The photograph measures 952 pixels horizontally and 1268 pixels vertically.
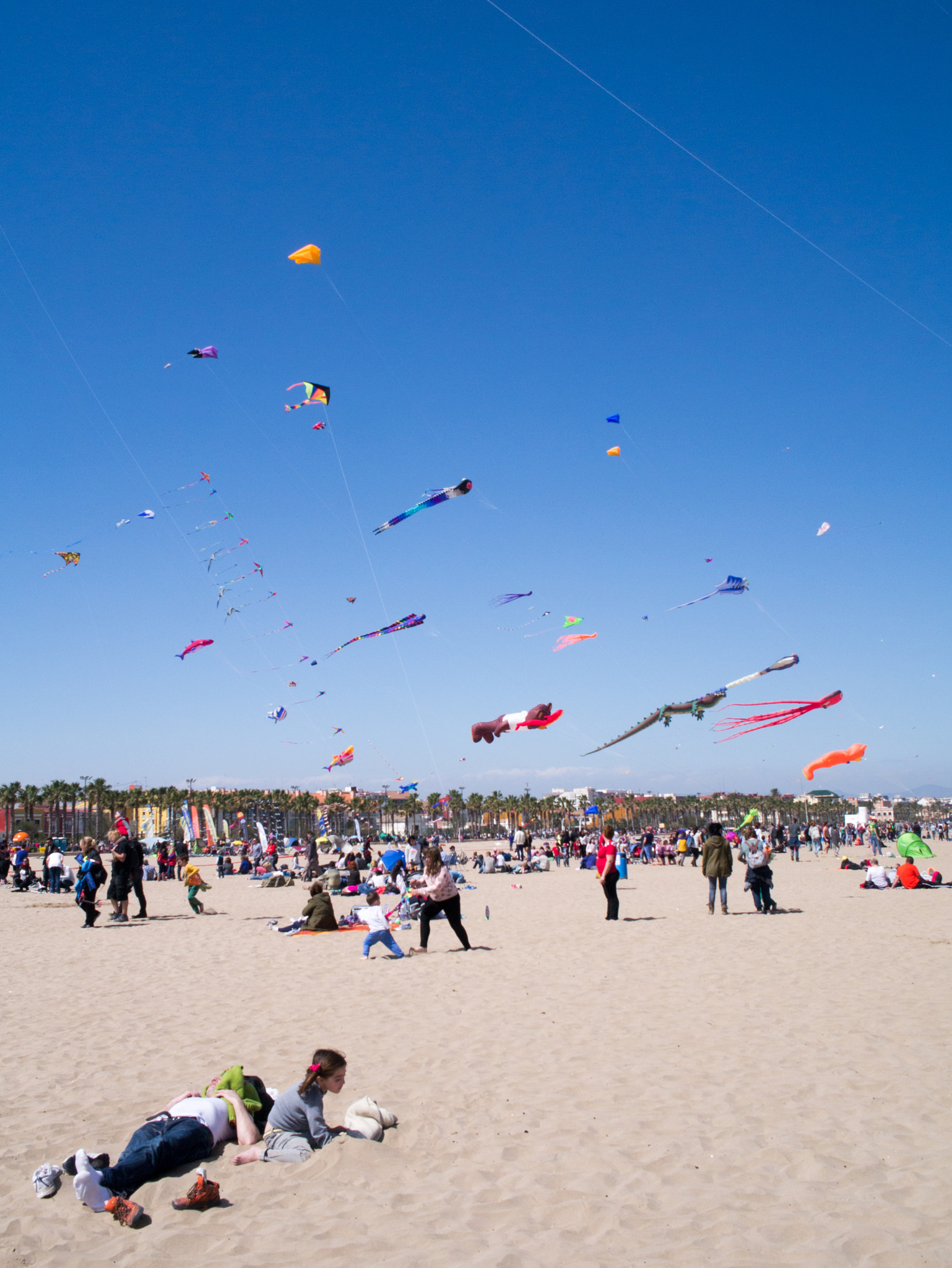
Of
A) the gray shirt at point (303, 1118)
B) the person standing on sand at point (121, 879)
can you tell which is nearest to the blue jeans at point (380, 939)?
the gray shirt at point (303, 1118)

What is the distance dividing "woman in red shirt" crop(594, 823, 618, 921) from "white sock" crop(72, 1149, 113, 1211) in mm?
9057

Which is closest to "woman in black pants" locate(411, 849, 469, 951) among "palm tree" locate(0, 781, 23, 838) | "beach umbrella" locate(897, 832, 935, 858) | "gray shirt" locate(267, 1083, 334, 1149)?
"gray shirt" locate(267, 1083, 334, 1149)

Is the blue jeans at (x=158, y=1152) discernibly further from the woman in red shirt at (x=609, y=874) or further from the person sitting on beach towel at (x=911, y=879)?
the person sitting on beach towel at (x=911, y=879)

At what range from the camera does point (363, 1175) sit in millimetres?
3803

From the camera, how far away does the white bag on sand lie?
411cm

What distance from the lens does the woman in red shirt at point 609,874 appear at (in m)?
11.9

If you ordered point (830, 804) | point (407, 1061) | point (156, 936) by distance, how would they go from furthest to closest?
1. point (830, 804)
2. point (156, 936)
3. point (407, 1061)

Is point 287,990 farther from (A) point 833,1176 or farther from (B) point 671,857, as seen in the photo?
(B) point 671,857

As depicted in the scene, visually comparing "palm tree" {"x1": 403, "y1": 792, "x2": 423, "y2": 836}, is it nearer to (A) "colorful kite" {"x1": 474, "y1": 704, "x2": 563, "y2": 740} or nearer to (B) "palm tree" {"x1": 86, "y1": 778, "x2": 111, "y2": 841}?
(B) "palm tree" {"x1": 86, "y1": 778, "x2": 111, "y2": 841}

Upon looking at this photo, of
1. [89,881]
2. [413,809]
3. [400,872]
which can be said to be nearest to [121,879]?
[89,881]

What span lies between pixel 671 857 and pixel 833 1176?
1035 inches

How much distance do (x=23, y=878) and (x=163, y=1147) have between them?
20.3 metres

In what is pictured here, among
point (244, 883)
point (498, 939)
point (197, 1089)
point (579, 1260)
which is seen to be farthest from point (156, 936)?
point (244, 883)

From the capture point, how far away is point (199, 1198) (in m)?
3.45
